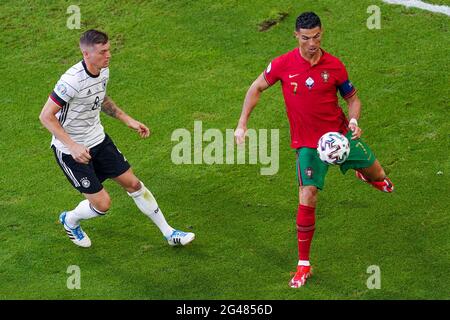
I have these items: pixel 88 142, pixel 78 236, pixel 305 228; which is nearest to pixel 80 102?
pixel 88 142

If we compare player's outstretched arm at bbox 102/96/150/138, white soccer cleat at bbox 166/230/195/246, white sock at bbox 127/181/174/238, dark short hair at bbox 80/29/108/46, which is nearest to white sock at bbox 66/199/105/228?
white sock at bbox 127/181/174/238

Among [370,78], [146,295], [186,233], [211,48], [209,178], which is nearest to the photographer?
[146,295]

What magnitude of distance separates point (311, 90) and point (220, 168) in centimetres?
251

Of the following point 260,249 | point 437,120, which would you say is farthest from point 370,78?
point 260,249

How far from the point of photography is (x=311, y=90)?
10078mm

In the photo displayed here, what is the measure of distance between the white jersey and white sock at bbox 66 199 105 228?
675mm

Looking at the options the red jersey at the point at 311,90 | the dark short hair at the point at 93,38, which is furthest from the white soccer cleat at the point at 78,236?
the red jersey at the point at 311,90

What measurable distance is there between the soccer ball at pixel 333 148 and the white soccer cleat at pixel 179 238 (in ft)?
6.12

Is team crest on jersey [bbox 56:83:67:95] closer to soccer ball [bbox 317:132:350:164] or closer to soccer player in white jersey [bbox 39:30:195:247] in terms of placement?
soccer player in white jersey [bbox 39:30:195:247]

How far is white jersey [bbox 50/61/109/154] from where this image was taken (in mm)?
10156

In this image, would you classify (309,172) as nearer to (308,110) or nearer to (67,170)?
(308,110)

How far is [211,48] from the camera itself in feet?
47.2

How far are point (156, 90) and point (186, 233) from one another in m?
3.44

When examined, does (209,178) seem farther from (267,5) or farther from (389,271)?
(267,5)
